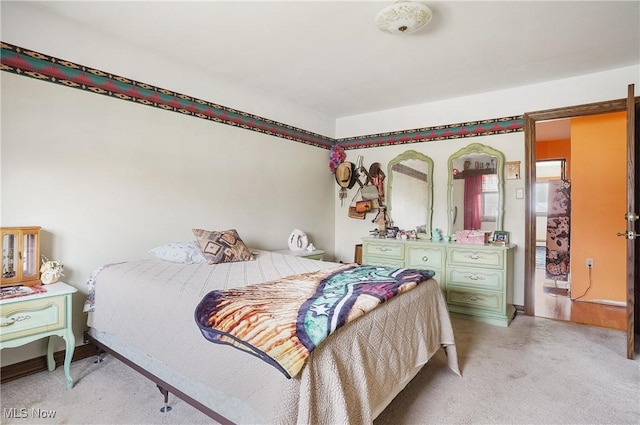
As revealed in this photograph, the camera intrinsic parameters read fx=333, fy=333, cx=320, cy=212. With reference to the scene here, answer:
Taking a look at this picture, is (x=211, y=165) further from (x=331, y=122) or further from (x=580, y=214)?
(x=580, y=214)

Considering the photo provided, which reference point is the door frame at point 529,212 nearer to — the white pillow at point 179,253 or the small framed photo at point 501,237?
the small framed photo at point 501,237

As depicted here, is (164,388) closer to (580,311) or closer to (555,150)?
(580,311)

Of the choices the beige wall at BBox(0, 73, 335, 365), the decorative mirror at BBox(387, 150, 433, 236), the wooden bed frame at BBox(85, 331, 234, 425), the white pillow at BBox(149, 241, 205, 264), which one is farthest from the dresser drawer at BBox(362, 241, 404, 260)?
the wooden bed frame at BBox(85, 331, 234, 425)

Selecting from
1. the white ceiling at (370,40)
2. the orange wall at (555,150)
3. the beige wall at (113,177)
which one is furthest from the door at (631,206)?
the orange wall at (555,150)

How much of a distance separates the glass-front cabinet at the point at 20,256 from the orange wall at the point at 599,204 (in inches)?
226

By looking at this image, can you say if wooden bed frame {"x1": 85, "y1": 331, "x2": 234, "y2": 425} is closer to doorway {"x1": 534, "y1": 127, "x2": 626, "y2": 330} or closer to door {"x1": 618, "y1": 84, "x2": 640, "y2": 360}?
door {"x1": 618, "y1": 84, "x2": 640, "y2": 360}

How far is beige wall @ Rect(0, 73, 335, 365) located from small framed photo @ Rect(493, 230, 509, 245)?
257 centimetres

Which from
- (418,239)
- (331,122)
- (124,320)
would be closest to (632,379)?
(418,239)

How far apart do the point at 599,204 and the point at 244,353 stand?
4.90 meters

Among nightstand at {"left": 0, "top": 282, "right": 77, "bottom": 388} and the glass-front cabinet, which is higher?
the glass-front cabinet

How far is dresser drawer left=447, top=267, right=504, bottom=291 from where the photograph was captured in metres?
3.35

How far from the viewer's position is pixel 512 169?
3.76m

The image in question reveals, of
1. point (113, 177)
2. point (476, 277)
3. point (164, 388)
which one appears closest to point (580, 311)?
point (476, 277)

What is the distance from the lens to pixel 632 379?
7.43 ft
